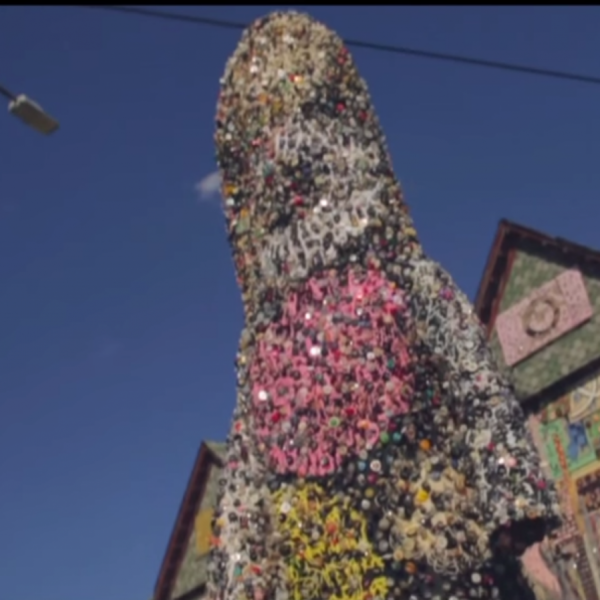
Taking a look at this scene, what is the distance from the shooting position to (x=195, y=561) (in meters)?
13.8

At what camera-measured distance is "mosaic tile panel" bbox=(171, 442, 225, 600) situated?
13.4m

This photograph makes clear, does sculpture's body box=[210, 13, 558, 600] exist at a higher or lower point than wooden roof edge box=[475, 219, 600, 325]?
lower

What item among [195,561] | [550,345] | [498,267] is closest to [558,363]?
[550,345]

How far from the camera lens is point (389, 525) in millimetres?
3719

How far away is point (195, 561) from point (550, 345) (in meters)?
5.94

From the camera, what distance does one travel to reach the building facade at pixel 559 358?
938 centimetres

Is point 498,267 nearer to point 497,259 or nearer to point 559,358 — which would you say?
point 497,259

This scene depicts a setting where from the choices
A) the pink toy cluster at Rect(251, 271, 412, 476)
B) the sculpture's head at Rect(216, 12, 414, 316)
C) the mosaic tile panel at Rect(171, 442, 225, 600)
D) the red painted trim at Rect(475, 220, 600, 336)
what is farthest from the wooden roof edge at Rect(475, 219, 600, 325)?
the pink toy cluster at Rect(251, 271, 412, 476)

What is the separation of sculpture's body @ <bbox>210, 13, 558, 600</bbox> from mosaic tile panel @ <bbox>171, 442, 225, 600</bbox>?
9.09m

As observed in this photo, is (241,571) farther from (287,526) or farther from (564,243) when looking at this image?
(564,243)

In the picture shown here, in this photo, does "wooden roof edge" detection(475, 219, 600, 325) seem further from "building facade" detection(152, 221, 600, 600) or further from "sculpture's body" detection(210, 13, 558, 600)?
"sculpture's body" detection(210, 13, 558, 600)

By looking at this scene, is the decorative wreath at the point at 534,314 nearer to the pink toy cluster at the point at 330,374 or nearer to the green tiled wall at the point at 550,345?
the green tiled wall at the point at 550,345

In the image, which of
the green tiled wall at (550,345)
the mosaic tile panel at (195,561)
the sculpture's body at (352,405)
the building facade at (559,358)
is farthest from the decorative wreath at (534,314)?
the sculpture's body at (352,405)

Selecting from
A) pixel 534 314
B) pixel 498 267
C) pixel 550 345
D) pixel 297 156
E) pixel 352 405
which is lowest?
pixel 352 405
